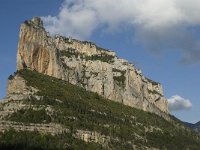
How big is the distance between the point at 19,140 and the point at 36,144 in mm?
5881

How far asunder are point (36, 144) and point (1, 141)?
457 inches

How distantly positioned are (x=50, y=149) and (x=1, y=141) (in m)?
16.4

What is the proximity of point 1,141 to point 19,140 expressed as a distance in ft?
19.6

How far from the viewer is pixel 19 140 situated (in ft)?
655

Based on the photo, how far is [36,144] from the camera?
199375 mm

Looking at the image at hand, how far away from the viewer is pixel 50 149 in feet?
655

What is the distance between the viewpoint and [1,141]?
198250mm

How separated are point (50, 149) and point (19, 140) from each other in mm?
10809
